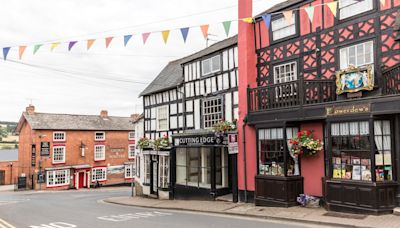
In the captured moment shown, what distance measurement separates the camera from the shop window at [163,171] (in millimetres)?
20516

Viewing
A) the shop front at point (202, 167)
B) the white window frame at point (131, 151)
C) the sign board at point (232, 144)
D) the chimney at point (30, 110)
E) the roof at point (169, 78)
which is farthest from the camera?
the white window frame at point (131, 151)

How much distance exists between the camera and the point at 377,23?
10898mm

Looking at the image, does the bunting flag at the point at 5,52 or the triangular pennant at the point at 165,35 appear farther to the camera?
the bunting flag at the point at 5,52

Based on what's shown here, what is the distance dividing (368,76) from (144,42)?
24.1 feet

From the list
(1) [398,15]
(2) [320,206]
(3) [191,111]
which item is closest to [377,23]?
(1) [398,15]

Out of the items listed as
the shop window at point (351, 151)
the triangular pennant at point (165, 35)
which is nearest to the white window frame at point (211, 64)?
the triangular pennant at point (165, 35)

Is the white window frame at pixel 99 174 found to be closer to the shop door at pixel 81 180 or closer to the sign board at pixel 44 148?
the shop door at pixel 81 180

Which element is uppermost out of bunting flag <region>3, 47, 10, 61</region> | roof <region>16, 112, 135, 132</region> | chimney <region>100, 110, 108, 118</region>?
chimney <region>100, 110, 108, 118</region>

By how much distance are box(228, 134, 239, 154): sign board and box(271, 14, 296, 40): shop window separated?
438cm

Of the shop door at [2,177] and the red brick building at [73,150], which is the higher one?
the red brick building at [73,150]

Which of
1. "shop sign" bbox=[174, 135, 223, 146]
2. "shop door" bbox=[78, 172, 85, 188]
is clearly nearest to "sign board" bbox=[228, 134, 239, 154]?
"shop sign" bbox=[174, 135, 223, 146]

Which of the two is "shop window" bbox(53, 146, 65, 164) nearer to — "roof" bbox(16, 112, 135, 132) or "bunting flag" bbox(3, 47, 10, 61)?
"roof" bbox(16, 112, 135, 132)

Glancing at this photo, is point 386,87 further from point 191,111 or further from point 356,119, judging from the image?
point 191,111

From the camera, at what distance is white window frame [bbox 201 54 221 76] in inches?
674
